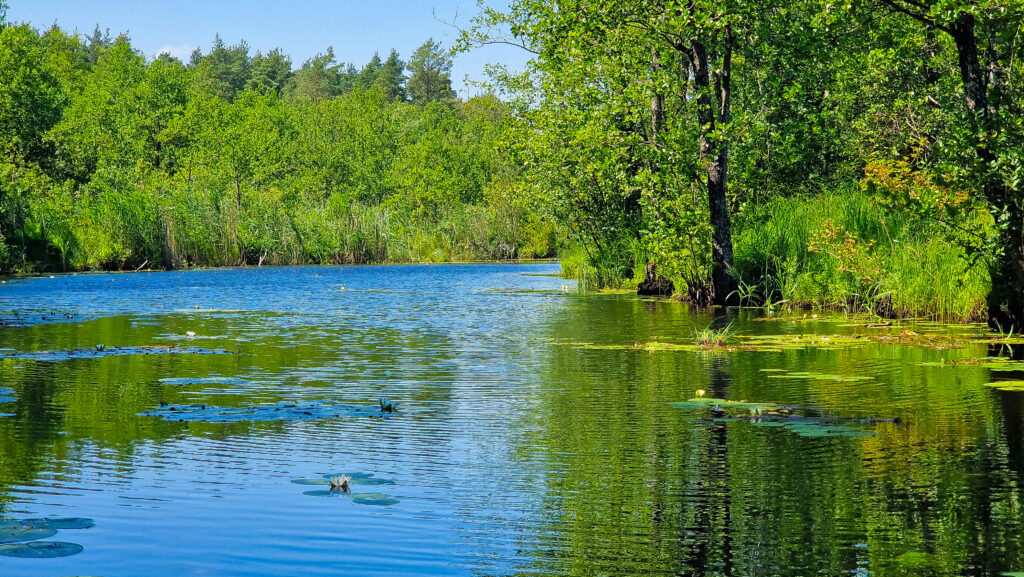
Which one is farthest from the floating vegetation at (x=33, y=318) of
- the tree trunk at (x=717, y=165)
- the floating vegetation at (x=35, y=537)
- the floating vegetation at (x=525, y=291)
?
the floating vegetation at (x=35, y=537)

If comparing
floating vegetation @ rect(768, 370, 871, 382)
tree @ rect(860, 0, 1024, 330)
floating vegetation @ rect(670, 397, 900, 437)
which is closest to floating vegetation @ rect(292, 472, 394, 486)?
floating vegetation @ rect(670, 397, 900, 437)

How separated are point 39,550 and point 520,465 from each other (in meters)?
2.97

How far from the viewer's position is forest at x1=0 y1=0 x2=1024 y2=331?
44.6ft

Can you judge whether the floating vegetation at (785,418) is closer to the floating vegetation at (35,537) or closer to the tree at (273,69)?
the floating vegetation at (35,537)

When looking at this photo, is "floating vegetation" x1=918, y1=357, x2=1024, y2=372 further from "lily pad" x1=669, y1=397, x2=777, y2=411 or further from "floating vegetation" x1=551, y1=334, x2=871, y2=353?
"lily pad" x1=669, y1=397, x2=777, y2=411

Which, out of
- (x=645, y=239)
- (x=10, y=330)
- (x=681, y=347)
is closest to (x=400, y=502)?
(x=681, y=347)

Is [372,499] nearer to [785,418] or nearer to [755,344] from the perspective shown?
[785,418]

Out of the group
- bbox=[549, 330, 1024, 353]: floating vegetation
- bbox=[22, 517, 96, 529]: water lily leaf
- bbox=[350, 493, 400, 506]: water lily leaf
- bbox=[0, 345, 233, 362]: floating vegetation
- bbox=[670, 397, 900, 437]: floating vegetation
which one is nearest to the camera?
bbox=[22, 517, 96, 529]: water lily leaf

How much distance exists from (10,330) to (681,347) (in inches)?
446

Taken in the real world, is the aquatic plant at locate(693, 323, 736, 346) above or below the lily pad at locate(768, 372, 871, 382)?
above

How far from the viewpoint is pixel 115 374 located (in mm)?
11336

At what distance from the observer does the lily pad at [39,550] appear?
4.31 meters

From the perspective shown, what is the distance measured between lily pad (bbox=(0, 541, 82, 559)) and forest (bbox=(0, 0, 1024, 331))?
10674 mm

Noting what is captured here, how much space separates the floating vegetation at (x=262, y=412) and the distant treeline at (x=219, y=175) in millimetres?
19833
